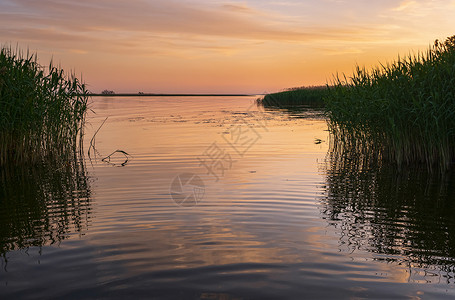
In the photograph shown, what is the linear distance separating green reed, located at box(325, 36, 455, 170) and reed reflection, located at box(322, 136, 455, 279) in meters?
0.67

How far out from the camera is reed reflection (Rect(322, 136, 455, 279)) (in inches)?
256

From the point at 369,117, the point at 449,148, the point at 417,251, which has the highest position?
the point at 369,117

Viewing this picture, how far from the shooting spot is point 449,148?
14.3 metres

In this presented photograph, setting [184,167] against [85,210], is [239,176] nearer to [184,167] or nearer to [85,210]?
[184,167]

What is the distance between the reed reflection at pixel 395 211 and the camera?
21.4ft

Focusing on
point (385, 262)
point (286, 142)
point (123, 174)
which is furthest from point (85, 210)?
point (286, 142)

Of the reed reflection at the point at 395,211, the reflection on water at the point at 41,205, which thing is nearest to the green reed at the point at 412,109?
the reed reflection at the point at 395,211

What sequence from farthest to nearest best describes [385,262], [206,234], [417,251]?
1. [206,234]
2. [417,251]
3. [385,262]

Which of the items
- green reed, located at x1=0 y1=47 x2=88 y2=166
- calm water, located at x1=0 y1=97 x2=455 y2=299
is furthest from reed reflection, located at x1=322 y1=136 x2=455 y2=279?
green reed, located at x1=0 y1=47 x2=88 y2=166

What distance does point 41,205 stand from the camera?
9633 millimetres

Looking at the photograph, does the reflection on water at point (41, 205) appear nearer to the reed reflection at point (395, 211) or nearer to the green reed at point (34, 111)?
the green reed at point (34, 111)

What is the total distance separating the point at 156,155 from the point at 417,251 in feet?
41.5

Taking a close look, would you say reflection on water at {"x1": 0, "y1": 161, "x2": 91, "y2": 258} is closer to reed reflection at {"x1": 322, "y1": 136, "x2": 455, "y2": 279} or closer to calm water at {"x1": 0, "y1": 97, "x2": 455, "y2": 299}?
calm water at {"x1": 0, "y1": 97, "x2": 455, "y2": 299}

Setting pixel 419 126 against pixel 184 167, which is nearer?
pixel 419 126
